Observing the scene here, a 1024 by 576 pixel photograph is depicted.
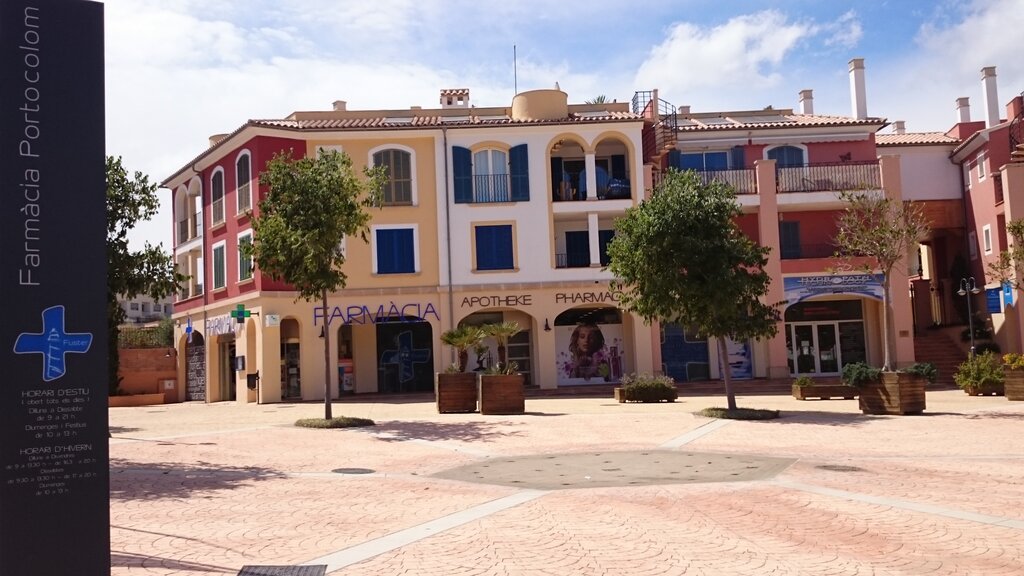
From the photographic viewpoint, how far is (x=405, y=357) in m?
31.6

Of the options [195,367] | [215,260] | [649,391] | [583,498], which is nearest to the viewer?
[583,498]

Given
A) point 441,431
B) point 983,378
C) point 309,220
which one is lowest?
point 441,431

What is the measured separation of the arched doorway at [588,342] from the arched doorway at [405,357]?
486 centimetres

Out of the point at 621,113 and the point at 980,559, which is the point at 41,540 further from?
the point at 621,113

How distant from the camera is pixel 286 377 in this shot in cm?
2981

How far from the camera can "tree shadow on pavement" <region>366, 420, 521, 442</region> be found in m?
15.2

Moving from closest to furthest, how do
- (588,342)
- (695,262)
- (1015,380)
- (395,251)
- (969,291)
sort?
(695,262)
(1015,380)
(395,251)
(969,291)
(588,342)

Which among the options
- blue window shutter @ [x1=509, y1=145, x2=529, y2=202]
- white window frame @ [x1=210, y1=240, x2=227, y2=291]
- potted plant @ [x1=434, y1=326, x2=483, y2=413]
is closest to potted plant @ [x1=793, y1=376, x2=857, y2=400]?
potted plant @ [x1=434, y1=326, x2=483, y2=413]

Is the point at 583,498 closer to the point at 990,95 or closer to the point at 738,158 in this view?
the point at 738,158

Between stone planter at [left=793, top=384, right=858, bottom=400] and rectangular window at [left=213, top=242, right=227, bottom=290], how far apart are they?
812 inches

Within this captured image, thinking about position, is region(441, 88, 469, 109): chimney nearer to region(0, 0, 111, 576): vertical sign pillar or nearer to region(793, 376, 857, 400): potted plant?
region(793, 376, 857, 400): potted plant

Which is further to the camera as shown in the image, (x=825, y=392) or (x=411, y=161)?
(x=411, y=161)

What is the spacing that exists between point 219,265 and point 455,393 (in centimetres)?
1570

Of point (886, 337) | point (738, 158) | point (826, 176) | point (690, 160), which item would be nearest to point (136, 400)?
point (690, 160)
